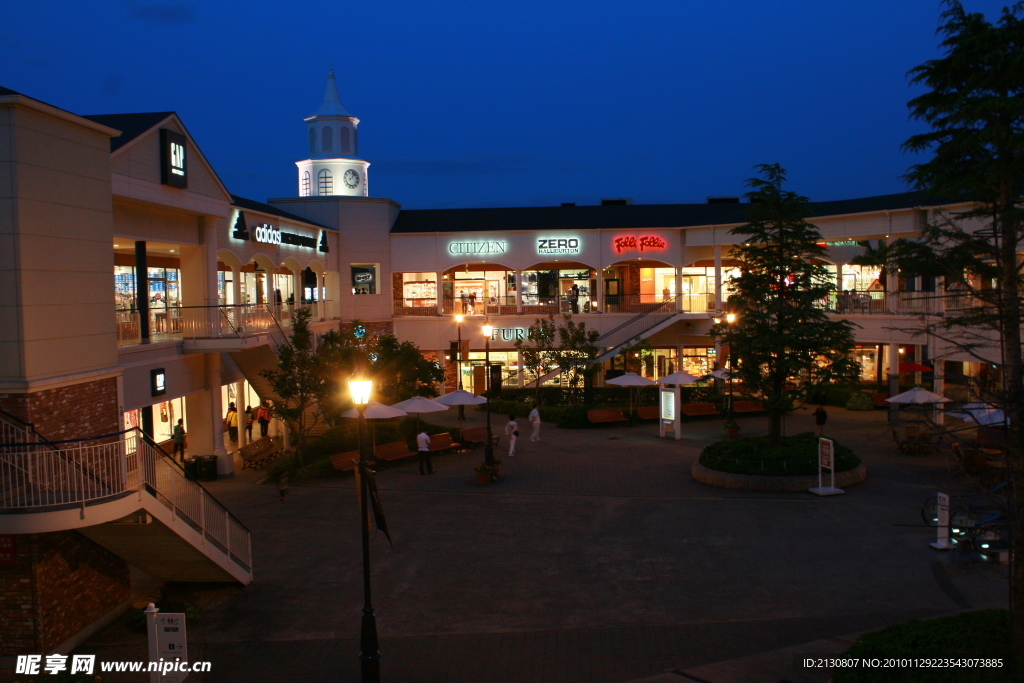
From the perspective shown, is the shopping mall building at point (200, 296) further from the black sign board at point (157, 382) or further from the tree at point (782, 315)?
the tree at point (782, 315)

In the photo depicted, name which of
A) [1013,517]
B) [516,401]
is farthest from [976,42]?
[516,401]

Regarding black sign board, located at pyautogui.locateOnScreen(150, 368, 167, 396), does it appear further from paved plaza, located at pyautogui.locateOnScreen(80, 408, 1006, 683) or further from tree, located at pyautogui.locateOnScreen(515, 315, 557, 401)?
tree, located at pyautogui.locateOnScreen(515, 315, 557, 401)

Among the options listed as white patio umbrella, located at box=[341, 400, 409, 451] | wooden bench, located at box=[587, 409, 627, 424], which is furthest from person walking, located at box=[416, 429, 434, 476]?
wooden bench, located at box=[587, 409, 627, 424]

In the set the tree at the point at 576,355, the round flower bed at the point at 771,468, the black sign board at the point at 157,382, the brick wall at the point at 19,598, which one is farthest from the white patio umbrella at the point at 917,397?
the brick wall at the point at 19,598

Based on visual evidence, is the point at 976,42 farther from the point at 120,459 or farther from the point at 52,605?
the point at 52,605

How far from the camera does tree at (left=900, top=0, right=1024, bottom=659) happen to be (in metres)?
8.73

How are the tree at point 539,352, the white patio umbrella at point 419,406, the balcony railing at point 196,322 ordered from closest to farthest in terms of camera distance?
the balcony railing at point 196,322
the white patio umbrella at point 419,406
the tree at point 539,352

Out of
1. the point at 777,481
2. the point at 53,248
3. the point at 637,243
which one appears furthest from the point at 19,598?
the point at 637,243

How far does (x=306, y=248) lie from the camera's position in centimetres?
3300

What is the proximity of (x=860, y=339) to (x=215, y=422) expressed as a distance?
24.1m

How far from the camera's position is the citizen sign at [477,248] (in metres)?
38.7

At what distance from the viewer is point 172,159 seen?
19375mm

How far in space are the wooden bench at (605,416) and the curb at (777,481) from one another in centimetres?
1003

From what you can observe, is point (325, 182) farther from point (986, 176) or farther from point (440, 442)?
point (986, 176)
